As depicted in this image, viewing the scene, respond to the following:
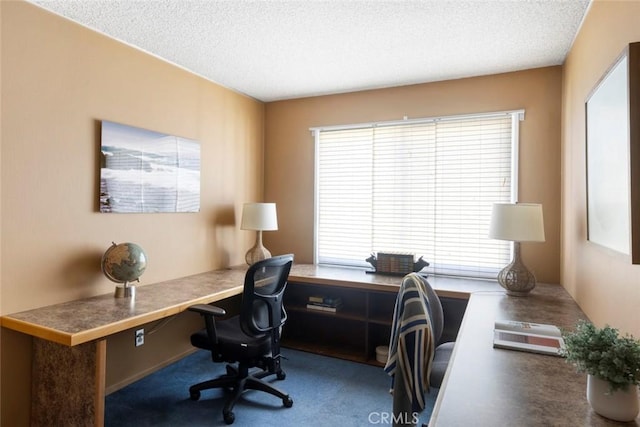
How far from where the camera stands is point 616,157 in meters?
1.42

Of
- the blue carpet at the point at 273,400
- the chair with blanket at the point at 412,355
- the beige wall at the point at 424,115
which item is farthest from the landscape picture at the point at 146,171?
the chair with blanket at the point at 412,355

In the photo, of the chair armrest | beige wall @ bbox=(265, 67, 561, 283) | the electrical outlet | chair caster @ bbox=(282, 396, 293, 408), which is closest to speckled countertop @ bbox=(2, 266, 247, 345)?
the chair armrest

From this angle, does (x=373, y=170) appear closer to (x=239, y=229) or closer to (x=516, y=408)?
(x=239, y=229)

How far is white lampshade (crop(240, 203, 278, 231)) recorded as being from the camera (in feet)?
11.0

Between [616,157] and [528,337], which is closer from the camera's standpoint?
[616,157]

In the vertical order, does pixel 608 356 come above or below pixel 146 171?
below

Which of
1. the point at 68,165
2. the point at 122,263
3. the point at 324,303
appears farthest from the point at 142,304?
the point at 324,303

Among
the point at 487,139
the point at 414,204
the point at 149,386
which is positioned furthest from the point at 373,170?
the point at 149,386

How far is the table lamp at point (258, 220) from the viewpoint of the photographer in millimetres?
3357

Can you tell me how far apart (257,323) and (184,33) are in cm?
199

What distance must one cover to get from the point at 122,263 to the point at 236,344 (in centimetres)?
89

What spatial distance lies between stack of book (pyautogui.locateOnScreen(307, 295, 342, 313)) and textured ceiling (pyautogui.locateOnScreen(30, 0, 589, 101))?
6.69ft

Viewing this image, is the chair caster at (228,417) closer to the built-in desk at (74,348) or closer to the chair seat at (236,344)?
the chair seat at (236,344)

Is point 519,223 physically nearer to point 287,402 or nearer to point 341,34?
point 341,34
